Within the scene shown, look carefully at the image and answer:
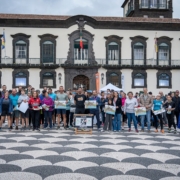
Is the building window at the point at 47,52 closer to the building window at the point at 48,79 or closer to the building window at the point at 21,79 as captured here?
the building window at the point at 48,79

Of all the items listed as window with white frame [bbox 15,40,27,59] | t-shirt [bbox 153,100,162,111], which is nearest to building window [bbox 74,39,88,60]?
window with white frame [bbox 15,40,27,59]

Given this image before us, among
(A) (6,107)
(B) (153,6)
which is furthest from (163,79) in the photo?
(A) (6,107)

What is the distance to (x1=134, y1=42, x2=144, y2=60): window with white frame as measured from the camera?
37969 millimetres

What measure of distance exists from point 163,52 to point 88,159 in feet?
109

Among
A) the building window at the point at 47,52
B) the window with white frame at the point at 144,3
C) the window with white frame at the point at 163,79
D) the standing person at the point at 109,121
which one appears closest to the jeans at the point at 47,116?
the standing person at the point at 109,121

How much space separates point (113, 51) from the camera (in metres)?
37.6

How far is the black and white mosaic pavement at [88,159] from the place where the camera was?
5879 millimetres

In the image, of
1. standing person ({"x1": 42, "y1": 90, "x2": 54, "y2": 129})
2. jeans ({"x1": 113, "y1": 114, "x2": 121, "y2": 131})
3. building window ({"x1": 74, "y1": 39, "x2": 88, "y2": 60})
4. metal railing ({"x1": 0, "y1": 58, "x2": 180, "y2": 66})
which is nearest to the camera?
jeans ({"x1": 113, "y1": 114, "x2": 121, "y2": 131})

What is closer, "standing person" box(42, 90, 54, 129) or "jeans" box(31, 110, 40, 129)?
"jeans" box(31, 110, 40, 129)

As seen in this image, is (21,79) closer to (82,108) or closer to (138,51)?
(138,51)

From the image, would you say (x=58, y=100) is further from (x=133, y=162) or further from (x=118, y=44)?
(x=118, y=44)

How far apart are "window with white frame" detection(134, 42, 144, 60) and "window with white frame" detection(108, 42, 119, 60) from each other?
2.14m

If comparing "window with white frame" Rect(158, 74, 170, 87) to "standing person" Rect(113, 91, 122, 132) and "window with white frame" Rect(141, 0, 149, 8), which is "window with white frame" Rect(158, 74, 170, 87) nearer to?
"window with white frame" Rect(141, 0, 149, 8)

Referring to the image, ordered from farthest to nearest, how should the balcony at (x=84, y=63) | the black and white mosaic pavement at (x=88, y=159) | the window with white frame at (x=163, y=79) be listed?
the window with white frame at (x=163, y=79) → the balcony at (x=84, y=63) → the black and white mosaic pavement at (x=88, y=159)
